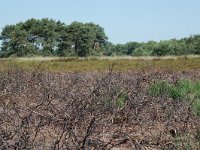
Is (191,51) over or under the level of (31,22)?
under

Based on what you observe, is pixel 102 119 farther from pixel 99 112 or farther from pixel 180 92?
pixel 180 92

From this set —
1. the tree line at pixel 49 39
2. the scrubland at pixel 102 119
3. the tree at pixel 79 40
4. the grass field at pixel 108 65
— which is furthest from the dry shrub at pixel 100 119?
the tree at pixel 79 40

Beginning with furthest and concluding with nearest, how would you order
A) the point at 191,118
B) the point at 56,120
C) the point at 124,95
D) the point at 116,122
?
the point at 124,95
the point at 116,122
the point at 191,118
the point at 56,120

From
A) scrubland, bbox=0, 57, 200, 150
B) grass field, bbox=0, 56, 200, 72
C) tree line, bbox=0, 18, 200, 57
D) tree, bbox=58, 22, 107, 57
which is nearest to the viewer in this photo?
scrubland, bbox=0, 57, 200, 150

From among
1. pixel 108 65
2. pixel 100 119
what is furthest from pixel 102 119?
pixel 108 65

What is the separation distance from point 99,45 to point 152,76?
222ft

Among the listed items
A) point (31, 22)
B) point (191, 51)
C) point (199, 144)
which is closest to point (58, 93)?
point (199, 144)

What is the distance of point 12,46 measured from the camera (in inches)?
2559

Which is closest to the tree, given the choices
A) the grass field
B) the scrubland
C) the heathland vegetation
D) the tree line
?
the tree line

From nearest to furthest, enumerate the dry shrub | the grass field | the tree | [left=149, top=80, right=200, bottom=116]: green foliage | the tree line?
1. the dry shrub
2. [left=149, top=80, right=200, bottom=116]: green foliage
3. the grass field
4. the tree line
5. the tree

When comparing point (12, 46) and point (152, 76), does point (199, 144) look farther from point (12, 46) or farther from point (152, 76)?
point (12, 46)

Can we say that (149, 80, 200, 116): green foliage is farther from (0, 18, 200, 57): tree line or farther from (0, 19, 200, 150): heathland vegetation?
(0, 18, 200, 57): tree line

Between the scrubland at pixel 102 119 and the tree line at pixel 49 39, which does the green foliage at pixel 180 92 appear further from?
the tree line at pixel 49 39

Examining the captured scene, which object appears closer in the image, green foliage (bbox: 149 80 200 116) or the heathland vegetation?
the heathland vegetation
